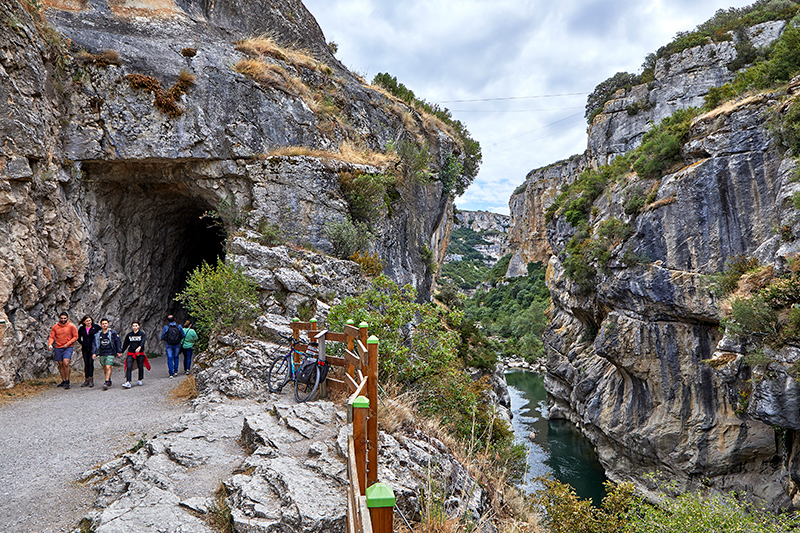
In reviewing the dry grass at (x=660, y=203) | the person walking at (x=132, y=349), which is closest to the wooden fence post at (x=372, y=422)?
the person walking at (x=132, y=349)

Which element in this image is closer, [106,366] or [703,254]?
[106,366]

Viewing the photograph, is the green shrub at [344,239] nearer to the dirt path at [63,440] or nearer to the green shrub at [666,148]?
the dirt path at [63,440]

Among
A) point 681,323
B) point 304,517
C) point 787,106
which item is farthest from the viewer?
point 681,323

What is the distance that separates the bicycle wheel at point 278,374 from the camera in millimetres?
7621

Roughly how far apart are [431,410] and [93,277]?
11.4 m

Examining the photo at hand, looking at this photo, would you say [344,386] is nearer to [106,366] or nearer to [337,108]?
[106,366]

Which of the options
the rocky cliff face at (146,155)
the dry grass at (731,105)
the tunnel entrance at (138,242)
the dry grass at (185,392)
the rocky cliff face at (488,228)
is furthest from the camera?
the rocky cliff face at (488,228)

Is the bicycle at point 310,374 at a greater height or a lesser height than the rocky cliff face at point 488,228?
lesser

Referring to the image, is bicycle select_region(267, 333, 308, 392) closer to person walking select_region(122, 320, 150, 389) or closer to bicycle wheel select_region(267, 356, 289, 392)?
bicycle wheel select_region(267, 356, 289, 392)

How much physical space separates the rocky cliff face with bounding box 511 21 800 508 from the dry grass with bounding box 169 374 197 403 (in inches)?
612

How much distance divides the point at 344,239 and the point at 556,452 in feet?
64.0

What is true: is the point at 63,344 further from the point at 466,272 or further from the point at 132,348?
the point at 466,272

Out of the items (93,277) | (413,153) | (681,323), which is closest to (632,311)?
(681,323)

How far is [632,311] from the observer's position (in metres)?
20.0
